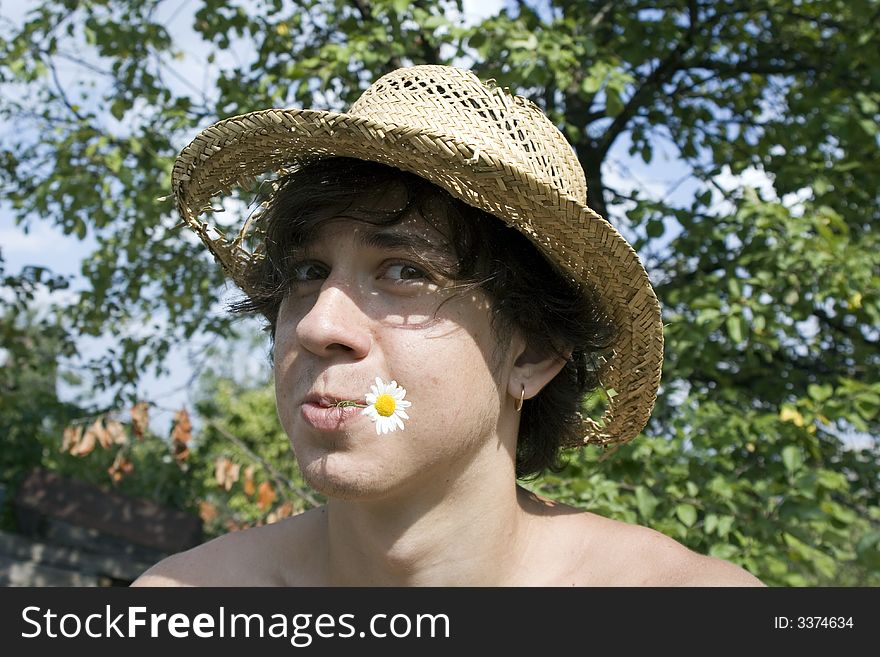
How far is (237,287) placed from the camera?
2094mm

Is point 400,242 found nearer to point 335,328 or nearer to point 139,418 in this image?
point 335,328

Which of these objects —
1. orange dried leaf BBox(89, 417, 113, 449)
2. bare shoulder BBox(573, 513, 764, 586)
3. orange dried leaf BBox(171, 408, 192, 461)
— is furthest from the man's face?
orange dried leaf BBox(89, 417, 113, 449)

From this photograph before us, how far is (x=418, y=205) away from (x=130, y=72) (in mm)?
3435

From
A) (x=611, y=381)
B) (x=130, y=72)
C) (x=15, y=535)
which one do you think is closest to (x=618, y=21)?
(x=130, y=72)

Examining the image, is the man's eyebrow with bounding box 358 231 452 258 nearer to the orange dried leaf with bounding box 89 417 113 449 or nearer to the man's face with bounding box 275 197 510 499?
the man's face with bounding box 275 197 510 499

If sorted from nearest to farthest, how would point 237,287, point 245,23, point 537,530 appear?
point 537,530 → point 237,287 → point 245,23

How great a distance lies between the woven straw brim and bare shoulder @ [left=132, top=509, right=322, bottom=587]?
0.57 metres

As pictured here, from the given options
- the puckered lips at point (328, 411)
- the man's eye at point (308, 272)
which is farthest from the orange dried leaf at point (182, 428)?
the puckered lips at point (328, 411)

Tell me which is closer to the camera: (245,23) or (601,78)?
(601,78)

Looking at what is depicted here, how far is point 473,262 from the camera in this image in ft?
5.36

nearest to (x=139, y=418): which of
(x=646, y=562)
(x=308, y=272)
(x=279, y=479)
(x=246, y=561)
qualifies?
(x=279, y=479)

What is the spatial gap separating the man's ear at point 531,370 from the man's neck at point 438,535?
0.52 ft

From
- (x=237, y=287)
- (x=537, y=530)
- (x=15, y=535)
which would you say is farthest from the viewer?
(x=15, y=535)
